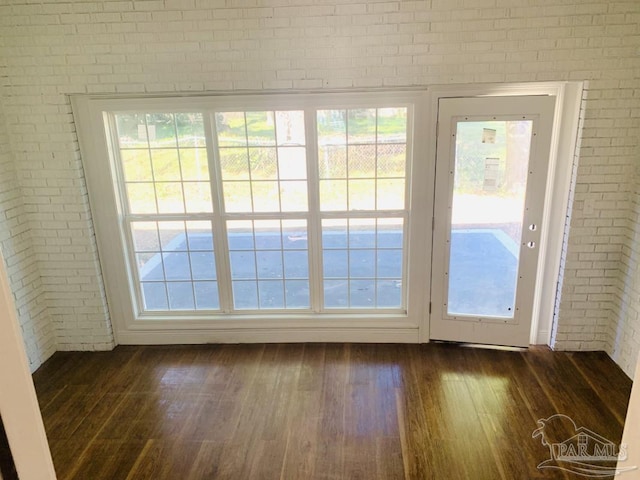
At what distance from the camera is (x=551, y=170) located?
361cm

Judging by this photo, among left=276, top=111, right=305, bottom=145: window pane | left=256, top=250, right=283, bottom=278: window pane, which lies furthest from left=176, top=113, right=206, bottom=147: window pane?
left=256, top=250, right=283, bottom=278: window pane

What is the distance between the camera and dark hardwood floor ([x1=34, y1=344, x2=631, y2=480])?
2.78 metres

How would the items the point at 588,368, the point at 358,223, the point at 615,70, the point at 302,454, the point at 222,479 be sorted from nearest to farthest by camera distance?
the point at 222,479
the point at 302,454
the point at 615,70
the point at 588,368
the point at 358,223

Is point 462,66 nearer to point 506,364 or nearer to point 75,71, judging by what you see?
point 506,364

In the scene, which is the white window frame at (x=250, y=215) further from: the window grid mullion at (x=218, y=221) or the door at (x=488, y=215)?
the door at (x=488, y=215)

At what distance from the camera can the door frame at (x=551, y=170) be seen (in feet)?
11.3

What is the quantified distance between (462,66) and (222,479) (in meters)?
3.31

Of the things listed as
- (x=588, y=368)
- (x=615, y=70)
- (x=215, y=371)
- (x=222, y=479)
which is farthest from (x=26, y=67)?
(x=588, y=368)

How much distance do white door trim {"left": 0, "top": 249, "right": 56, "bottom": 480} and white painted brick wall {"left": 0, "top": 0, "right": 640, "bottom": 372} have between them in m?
3.08

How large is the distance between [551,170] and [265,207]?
2.41 metres

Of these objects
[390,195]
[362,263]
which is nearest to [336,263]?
[362,263]

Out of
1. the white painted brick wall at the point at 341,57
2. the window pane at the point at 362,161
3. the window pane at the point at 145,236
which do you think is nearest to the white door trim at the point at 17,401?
the white painted brick wall at the point at 341,57

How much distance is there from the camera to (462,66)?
3.38 metres

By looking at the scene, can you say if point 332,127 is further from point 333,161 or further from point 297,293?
point 297,293
